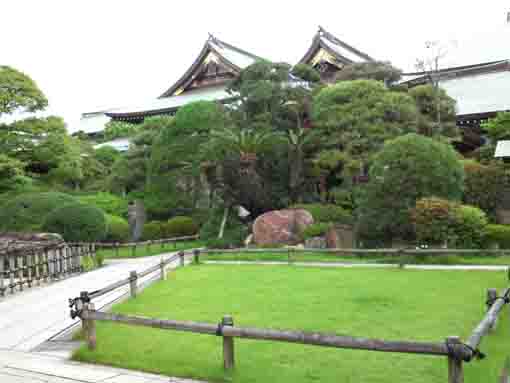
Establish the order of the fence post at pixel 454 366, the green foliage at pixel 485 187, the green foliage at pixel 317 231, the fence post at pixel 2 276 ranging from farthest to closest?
the green foliage at pixel 317 231 → the green foliage at pixel 485 187 → the fence post at pixel 2 276 → the fence post at pixel 454 366

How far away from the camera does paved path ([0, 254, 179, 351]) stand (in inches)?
317

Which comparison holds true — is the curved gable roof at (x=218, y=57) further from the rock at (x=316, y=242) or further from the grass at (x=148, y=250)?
the rock at (x=316, y=242)

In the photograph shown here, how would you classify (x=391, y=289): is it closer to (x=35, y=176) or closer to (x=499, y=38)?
(x=35, y=176)

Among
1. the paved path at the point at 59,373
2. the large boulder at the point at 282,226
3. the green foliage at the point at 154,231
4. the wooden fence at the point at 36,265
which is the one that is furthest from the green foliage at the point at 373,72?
the paved path at the point at 59,373

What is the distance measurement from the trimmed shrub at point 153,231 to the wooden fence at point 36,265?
26.6 ft

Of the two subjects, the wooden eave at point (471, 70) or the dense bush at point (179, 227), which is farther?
the wooden eave at point (471, 70)

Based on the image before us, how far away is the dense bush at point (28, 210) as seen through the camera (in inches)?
754

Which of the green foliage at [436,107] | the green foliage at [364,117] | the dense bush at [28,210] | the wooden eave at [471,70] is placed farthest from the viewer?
the wooden eave at [471,70]

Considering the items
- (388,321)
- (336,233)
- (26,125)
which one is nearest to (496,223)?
(336,233)

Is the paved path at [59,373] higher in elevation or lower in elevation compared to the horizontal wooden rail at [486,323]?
lower

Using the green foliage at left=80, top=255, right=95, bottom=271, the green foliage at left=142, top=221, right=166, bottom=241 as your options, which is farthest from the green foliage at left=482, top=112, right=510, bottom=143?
the green foliage at left=80, top=255, right=95, bottom=271

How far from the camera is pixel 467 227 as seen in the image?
15062mm

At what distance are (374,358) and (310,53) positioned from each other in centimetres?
2881

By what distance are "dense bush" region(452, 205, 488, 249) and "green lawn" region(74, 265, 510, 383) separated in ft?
9.82
